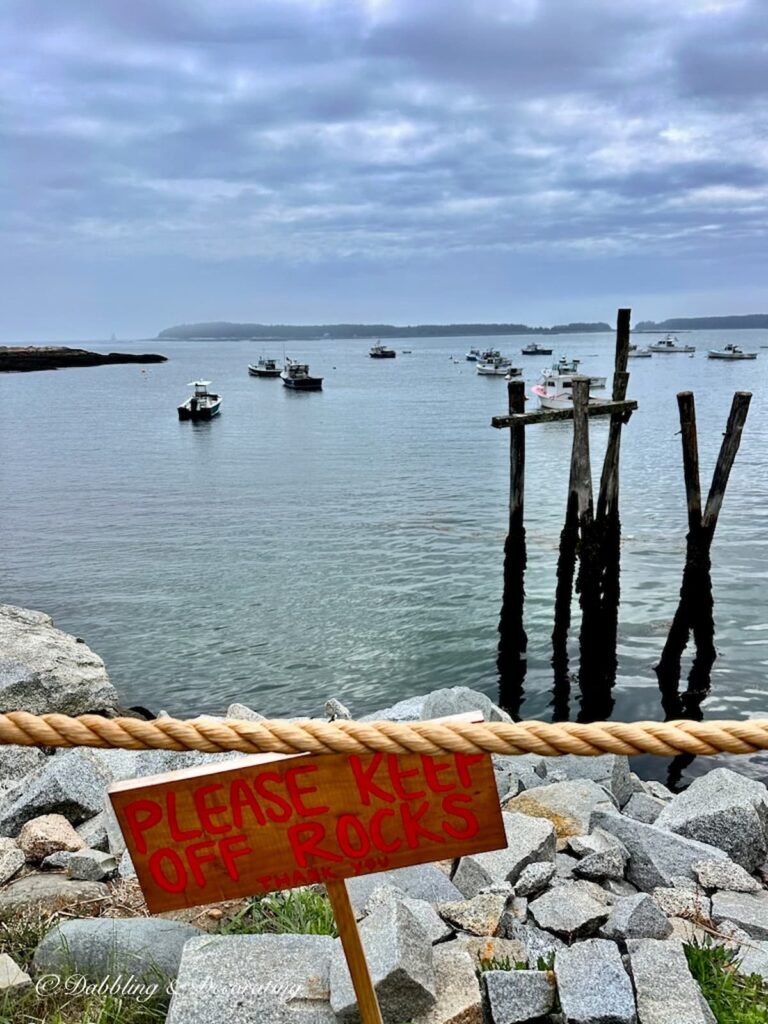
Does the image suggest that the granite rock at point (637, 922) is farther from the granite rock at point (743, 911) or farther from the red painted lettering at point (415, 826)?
the red painted lettering at point (415, 826)

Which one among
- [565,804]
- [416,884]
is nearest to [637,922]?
[416,884]

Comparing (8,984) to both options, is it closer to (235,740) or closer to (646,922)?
(235,740)

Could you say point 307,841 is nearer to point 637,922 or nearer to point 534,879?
point 637,922

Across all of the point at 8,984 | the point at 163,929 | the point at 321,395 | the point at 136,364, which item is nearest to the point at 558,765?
the point at 163,929

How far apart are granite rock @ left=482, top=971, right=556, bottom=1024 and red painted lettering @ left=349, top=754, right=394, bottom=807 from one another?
1484 mm

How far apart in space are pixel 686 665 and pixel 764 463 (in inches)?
931

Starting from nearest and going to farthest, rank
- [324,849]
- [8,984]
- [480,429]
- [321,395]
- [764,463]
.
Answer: [324,849] < [8,984] < [764,463] < [480,429] < [321,395]

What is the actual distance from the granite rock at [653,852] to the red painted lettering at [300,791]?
3.61 meters

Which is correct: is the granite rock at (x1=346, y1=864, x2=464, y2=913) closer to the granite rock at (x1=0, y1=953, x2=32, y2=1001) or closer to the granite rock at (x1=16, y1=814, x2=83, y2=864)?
the granite rock at (x1=0, y1=953, x2=32, y2=1001)

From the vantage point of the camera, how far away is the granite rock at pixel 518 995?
326 centimetres

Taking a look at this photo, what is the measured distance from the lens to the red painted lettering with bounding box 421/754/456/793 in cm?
234

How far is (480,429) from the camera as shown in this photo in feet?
176

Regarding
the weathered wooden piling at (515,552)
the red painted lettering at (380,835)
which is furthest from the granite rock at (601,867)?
the weathered wooden piling at (515,552)

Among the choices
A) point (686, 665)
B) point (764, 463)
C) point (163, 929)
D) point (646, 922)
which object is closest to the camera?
point (163, 929)
